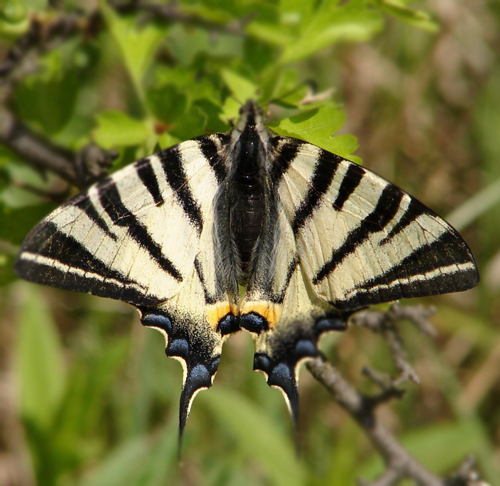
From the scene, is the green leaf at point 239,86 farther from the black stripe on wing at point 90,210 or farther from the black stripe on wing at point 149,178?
the black stripe on wing at point 90,210

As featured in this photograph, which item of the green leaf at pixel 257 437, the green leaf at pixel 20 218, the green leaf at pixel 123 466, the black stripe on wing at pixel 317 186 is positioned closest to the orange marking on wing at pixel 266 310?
the black stripe on wing at pixel 317 186

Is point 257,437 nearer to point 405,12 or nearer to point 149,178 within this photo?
point 149,178

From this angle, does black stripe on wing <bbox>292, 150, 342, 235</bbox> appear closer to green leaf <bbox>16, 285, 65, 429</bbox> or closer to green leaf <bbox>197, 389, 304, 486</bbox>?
green leaf <bbox>197, 389, 304, 486</bbox>

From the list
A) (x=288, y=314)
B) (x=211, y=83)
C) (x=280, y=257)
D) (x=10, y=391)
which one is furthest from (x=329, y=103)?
(x=10, y=391)

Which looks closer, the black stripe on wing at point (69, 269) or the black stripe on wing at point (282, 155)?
the black stripe on wing at point (69, 269)

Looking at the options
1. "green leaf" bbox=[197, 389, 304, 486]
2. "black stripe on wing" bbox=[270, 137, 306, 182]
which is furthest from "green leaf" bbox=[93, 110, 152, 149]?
"green leaf" bbox=[197, 389, 304, 486]

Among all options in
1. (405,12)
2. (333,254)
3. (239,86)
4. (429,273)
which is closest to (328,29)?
(405,12)
